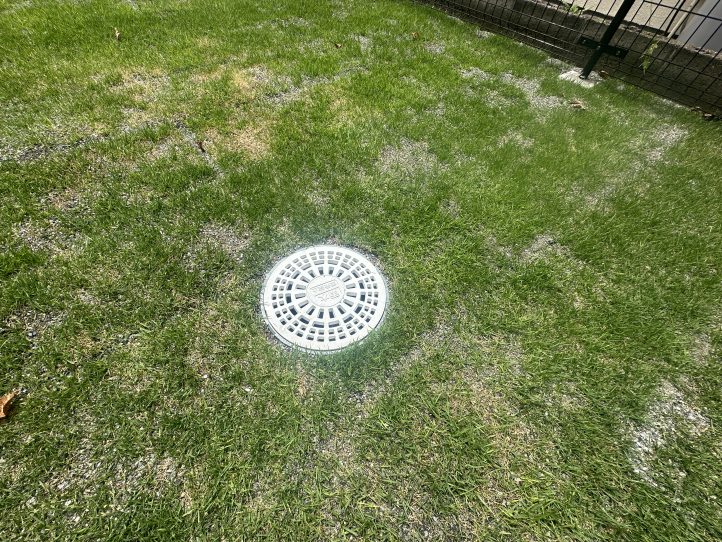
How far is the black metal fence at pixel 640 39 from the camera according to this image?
4.07m

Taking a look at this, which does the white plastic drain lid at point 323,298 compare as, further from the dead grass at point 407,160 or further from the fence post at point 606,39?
the fence post at point 606,39

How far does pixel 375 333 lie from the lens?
2.27 meters

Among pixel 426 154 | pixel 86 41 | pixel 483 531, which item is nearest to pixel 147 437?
pixel 483 531

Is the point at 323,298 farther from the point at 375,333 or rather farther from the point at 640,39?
the point at 640,39

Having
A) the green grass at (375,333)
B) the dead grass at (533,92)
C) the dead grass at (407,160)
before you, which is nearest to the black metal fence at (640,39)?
the green grass at (375,333)

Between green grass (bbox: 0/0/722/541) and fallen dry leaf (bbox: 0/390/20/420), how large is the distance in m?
0.04

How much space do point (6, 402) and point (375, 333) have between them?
1.99m

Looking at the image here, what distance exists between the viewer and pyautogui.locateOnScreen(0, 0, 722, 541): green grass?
1.72m

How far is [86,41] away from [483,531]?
6.20m

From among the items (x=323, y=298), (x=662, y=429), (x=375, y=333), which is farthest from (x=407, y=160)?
(x=662, y=429)

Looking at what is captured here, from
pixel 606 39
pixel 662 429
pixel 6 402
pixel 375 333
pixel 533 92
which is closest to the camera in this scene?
pixel 6 402

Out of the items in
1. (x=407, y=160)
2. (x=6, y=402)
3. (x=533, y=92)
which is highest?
(x=533, y=92)

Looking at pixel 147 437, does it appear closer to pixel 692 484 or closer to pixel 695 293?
pixel 692 484

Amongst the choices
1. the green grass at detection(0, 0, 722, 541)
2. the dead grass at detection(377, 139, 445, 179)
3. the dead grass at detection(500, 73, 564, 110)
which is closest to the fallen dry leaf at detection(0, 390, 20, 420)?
the green grass at detection(0, 0, 722, 541)
